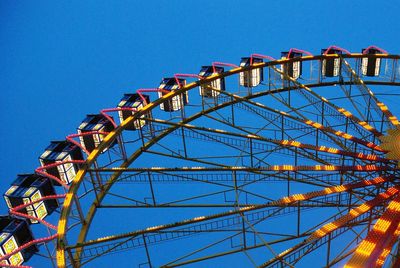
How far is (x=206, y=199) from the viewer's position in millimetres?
60250

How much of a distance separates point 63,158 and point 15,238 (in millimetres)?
5147

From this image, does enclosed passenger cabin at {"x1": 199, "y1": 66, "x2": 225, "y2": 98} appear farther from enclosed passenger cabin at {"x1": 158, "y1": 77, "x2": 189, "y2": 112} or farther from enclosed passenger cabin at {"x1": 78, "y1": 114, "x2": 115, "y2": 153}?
enclosed passenger cabin at {"x1": 78, "y1": 114, "x2": 115, "y2": 153}

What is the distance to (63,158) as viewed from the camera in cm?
2552

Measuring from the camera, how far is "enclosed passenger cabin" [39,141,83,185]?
24.8 m

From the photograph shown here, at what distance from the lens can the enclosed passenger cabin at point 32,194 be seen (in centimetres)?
2332

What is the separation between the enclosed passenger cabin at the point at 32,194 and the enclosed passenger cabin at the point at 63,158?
2.00ft

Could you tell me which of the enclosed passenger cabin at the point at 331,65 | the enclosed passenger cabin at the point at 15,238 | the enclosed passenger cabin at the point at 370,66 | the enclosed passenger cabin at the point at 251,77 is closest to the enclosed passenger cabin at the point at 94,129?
the enclosed passenger cabin at the point at 15,238

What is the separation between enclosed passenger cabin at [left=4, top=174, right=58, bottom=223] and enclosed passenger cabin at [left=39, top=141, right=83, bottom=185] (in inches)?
24.0

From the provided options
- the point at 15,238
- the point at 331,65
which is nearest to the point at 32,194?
the point at 15,238

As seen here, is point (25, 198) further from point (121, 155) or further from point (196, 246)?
point (196, 246)

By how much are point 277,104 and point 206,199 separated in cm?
1593

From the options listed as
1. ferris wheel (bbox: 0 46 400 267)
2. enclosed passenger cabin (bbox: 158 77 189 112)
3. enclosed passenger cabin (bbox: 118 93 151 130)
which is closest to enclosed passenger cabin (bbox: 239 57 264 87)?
ferris wheel (bbox: 0 46 400 267)

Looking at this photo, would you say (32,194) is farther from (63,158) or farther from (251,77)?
(251,77)

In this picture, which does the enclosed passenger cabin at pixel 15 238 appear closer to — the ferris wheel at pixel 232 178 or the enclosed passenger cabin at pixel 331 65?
the ferris wheel at pixel 232 178
